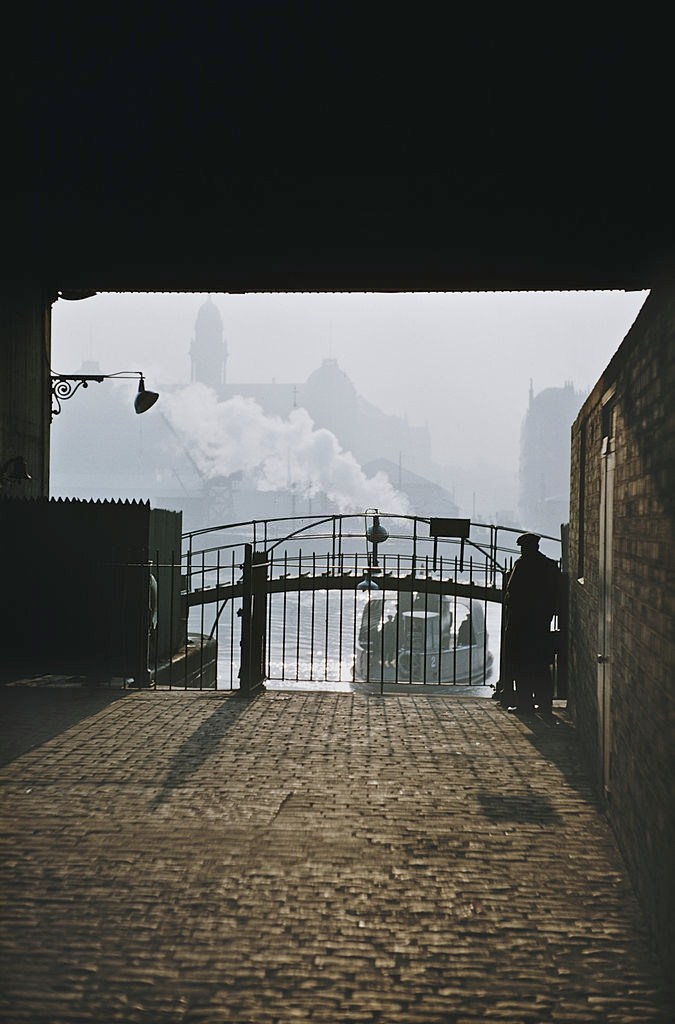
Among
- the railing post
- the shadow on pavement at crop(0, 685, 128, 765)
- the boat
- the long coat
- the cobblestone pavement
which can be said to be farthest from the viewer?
the boat

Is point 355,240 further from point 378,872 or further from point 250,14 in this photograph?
point 378,872

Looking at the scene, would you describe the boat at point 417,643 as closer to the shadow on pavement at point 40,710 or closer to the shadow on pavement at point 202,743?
the shadow on pavement at point 40,710

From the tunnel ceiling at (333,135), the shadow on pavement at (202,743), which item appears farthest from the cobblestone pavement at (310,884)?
the tunnel ceiling at (333,135)

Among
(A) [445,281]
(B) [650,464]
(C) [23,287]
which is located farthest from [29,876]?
(C) [23,287]

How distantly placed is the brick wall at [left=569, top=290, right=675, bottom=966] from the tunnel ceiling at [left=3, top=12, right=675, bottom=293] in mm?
652

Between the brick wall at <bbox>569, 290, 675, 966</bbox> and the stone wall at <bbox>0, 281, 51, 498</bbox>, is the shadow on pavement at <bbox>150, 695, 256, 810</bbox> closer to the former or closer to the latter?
the brick wall at <bbox>569, 290, 675, 966</bbox>

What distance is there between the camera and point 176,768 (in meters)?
7.59

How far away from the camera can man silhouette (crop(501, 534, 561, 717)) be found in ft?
34.2

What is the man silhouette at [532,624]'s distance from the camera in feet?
34.2

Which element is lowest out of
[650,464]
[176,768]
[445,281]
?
[176,768]

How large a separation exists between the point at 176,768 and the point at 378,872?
9.15 ft

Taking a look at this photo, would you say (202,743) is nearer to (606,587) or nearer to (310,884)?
(310,884)

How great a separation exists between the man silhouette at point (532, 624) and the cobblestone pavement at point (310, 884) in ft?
5.19

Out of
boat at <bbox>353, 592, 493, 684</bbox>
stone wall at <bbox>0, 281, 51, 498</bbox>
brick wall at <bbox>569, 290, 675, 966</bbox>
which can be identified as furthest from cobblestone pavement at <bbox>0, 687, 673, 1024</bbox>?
boat at <bbox>353, 592, 493, 684</bbox>
